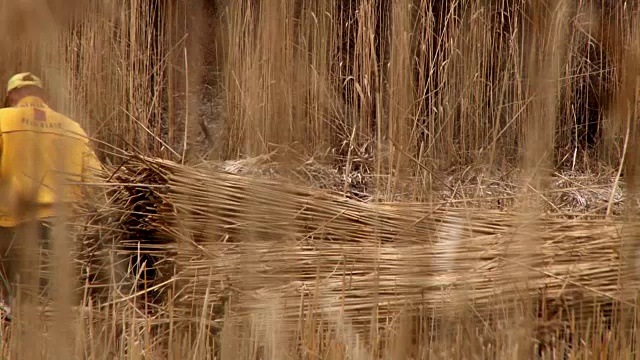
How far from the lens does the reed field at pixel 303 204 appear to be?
709 mm

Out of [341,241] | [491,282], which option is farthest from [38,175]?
[341,241]

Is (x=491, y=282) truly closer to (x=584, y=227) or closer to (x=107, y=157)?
(x=584, y=227)

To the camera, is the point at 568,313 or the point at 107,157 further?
the point at 107,157

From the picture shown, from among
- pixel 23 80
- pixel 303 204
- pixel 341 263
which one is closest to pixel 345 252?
pixel 341 263

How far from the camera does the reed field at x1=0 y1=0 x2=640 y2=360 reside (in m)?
0.71

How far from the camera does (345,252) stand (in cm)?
→ 150

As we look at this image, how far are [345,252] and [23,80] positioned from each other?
0.77 m

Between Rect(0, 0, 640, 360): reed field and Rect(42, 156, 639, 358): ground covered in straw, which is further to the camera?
Rect(42, 156, 639, 358): ground covered in straw

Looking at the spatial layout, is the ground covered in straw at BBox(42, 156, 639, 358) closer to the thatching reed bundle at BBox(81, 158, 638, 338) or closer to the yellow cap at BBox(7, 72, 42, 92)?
the thatching reed bundle at BBox(81, 158, 638, 338)

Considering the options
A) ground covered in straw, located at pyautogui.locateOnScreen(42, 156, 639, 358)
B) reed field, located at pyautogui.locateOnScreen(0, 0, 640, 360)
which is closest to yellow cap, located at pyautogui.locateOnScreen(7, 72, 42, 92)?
reed field, located at pyautogui.locateOnScreen(0, 0, 640, 360)

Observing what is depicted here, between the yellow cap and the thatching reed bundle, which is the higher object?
the yellow cap

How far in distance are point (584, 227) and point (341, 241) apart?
0.43 metres

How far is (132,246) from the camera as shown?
Answer: 1788 millimetres

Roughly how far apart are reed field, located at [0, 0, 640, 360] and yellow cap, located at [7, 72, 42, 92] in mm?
15
